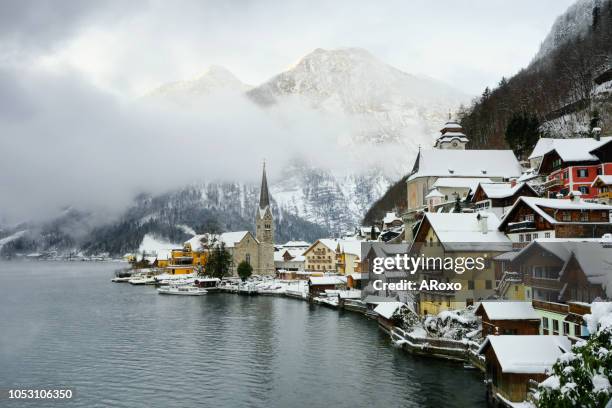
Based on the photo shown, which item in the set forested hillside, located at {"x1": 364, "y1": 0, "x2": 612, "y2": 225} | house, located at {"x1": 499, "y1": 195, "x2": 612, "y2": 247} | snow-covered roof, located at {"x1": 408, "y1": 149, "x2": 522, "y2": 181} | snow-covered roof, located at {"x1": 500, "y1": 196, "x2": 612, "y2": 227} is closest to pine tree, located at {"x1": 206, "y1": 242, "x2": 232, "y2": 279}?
forested hillside, located at {"x1": 364, "y1": 0, "x2": 612, "y2": 225}

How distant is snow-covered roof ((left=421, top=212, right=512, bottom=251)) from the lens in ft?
156

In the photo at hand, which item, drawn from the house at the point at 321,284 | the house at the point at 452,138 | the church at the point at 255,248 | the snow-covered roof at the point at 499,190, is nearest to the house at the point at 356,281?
the house at the point at 321,284

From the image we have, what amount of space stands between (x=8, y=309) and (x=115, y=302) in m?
17.0

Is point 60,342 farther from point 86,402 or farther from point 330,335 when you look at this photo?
point 330,335

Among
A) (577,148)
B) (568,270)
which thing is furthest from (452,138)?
(568,270)

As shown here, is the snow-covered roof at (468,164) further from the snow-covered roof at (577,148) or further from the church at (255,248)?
the church at (255,248)

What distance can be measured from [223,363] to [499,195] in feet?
121

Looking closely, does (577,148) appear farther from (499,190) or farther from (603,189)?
(499,190)

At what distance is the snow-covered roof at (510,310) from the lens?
36.7 meters

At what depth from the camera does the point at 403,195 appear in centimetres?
14700

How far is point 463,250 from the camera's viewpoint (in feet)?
156

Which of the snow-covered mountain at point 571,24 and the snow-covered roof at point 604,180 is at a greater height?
the snow-covered mountain at point 571,24

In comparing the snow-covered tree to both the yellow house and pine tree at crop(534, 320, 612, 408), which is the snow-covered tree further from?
the yellow house

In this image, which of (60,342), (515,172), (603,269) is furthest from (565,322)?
(515,172)
